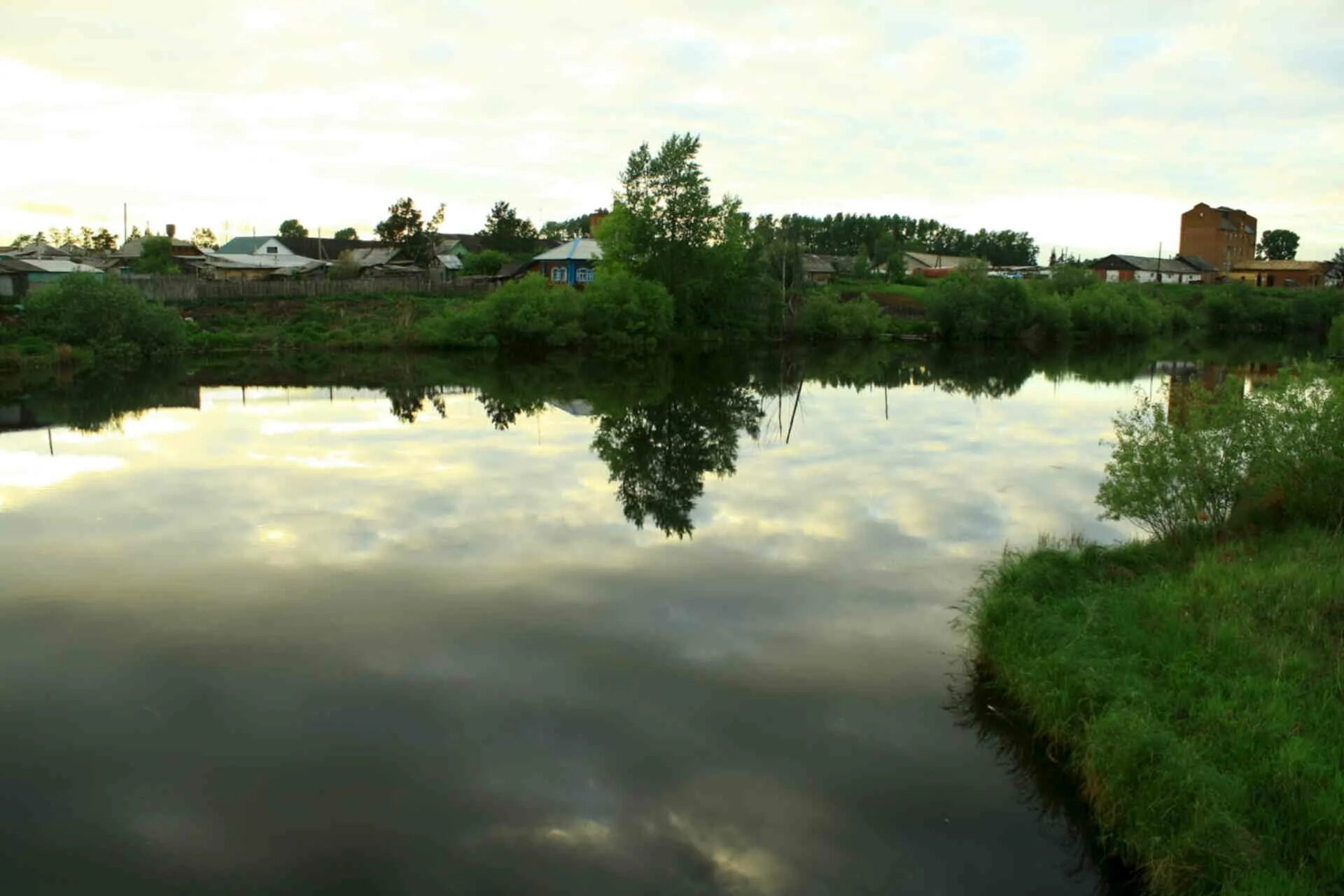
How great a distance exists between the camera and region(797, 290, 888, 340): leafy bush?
62.2 meters

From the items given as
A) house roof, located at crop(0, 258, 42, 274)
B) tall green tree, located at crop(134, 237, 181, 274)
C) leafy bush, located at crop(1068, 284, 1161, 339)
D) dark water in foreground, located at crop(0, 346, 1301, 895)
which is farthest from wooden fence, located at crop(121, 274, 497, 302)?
leafy bush, located at crop(1068, 284, 1161, 339)

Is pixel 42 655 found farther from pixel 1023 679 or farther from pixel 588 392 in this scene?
pixel 588 392

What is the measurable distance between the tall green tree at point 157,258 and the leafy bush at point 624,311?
2948 centimetres

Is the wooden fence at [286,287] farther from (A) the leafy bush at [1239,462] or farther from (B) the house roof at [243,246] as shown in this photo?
(A) the leafy bush at [1239,462]

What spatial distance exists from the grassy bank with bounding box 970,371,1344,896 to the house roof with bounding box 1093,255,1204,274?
95.6m

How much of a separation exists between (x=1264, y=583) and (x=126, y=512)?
55.1ft

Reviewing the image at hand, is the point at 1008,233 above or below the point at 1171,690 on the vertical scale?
above

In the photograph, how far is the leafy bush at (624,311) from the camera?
51.8 meters

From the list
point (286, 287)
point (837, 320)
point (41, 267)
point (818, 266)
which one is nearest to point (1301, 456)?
point (837, 320)

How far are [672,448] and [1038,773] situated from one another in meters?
16.2

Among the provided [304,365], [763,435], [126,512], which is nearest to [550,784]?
[126,512]

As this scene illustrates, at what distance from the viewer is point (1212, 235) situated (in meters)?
118

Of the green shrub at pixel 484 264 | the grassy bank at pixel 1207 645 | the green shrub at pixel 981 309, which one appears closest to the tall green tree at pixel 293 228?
the green shrub at pixel 484 264

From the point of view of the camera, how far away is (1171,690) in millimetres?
8844
